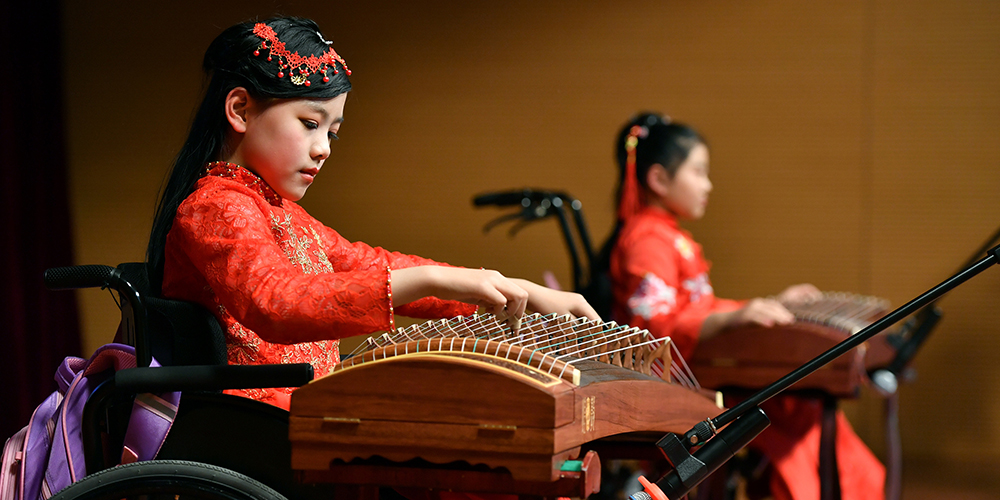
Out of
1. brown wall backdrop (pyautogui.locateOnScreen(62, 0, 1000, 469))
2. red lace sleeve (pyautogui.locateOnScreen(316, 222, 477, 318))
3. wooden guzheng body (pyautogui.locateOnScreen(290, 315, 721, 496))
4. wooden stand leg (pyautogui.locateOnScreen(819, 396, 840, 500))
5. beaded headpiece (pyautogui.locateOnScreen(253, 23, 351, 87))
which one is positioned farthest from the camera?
brown wall backdrop (pyautogui.locateOnScreen(62, 0, 1000, 469))

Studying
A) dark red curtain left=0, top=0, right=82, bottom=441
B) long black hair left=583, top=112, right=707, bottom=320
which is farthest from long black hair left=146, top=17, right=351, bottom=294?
long black hair left=583, top=112, right=707, bottom=320

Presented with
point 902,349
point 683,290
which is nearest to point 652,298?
point 683,290

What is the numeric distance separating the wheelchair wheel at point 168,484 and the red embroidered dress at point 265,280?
162 millimetres

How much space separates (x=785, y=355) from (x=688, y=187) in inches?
25.8

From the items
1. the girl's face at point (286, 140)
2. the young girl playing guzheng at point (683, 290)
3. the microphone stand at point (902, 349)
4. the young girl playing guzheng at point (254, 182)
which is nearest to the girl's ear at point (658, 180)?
the young girl playing guzheng at point (683, 290)

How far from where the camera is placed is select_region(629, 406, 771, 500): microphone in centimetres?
101

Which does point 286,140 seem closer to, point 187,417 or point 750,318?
point 187,417

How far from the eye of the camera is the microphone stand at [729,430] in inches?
39.9

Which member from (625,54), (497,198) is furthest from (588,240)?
(625,54)

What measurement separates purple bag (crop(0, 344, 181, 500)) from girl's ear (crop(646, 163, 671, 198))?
1.87 m

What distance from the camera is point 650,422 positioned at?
44.8 inches

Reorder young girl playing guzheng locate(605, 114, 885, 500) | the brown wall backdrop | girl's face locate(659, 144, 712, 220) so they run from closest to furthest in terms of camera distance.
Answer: young girl playing guzheng locate(605, 114, 885, 500), girl's face locate(659, 144, 712, 220), the brown wall backdrop

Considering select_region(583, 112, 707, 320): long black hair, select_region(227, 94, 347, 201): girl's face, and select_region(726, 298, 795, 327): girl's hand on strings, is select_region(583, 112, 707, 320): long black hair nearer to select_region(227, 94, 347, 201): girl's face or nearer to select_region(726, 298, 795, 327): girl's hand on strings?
select_region(726, 298, 795, 327): girl's hand on strings

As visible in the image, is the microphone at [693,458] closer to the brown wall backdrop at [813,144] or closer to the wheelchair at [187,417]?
the wheelchair at [187,417]
